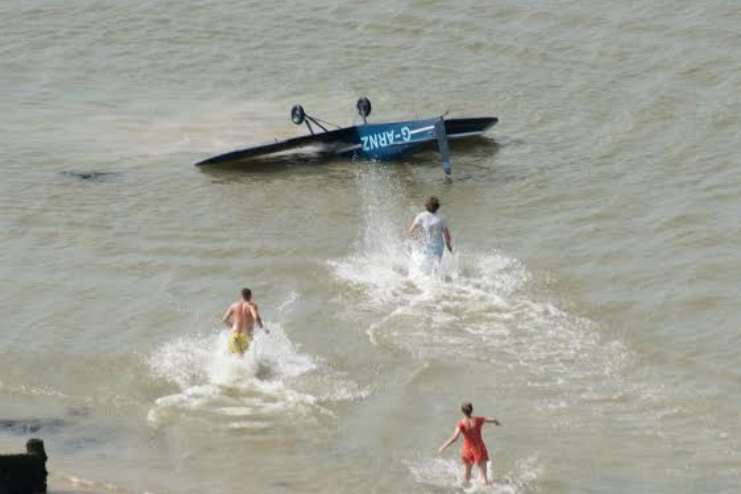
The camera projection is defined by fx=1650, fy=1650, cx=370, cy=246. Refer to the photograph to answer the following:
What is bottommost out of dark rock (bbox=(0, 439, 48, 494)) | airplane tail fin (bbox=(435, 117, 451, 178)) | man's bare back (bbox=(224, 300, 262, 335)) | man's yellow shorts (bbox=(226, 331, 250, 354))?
dark rock (bbox=(0, 439, 48, 494))

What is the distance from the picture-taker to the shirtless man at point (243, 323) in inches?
795

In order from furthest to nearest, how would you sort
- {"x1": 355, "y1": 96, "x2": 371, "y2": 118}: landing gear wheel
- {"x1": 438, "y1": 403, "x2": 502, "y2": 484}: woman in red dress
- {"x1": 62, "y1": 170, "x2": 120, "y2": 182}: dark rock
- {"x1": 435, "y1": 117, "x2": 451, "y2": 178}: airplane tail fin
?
{"x1": 62, "y1": 170, "x2": 120, "y2": 182}: dark rock, {"x1": 355, "y1": 96, "x2": 371, "y2": 118}: landing gear wheel, {"x1": 435, "y1": 117, "x2": 451, "y2": 178}: airplane tail fin, {"x1": 438, "y1": 403, "x2": 502, "y2": 484}: woman in red dress

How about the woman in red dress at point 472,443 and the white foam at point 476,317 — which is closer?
the woman in red dress at point 472,443

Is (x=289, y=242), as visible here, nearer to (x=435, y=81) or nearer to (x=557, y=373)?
(x=557, y=373)

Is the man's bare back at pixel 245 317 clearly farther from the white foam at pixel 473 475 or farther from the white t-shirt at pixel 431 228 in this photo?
the white t-shirt at pixel 431 228

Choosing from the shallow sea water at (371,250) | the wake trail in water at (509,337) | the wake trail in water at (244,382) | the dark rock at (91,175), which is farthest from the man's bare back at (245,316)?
the dark rock at (91,175)

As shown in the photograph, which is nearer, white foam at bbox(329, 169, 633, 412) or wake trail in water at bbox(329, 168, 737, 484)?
wake trail in water at bbox(329, 168, 737, 484)

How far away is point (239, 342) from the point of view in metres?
20.2

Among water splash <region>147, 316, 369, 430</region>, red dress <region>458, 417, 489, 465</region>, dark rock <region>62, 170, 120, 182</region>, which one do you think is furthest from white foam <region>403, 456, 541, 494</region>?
dark rock <region>62, 170, 120, 182</region>

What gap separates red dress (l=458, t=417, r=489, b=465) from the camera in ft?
54.5

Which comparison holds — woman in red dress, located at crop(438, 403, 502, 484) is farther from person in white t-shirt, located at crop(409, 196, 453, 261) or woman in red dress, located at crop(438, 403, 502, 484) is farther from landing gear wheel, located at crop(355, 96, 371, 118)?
landing gear wheel, located at crop(355, 96, 371, 118)

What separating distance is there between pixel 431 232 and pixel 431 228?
58 millimetres

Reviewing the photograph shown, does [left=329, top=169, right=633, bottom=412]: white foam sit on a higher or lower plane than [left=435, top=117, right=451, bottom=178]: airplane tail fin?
lower

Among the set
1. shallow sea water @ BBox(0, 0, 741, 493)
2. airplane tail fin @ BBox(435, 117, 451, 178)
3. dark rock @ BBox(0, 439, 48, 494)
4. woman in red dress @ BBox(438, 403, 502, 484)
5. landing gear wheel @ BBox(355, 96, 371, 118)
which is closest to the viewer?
dark rock @ BBox(0, 439, 48, 494)
